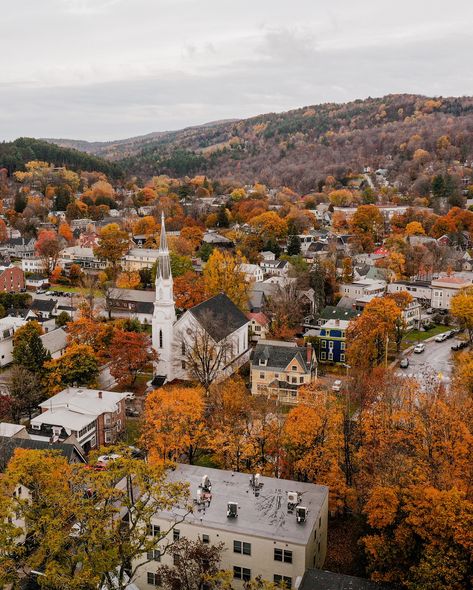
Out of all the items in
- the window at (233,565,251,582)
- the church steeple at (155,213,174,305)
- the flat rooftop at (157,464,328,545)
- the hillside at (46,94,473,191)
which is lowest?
the window at (233,565,251,582)

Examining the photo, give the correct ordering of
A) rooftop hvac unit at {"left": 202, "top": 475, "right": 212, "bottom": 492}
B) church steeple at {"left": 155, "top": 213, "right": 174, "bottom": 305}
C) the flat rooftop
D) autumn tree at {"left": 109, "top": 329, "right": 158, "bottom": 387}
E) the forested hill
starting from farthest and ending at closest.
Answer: the forested hill, church steeple at {"left": 155, "top": 213, "right": 174, "bottom": 305}, autumn tree at {"left": 109, "top": 329, "right": 158, "bottom": 387}, rooftop hvac unit at {"left": 202, "top": 475, "right": 212, "bottom": 492}, the flat rooftop


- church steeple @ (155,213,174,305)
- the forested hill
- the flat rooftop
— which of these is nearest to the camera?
the flat rooftop

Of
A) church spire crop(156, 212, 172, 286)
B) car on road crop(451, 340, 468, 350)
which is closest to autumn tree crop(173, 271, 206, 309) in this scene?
church spire crop(156, 212, 172, 286)

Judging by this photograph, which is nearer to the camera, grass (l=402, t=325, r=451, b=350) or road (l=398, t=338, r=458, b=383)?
road (l=398, t=338, r=458, b=383)

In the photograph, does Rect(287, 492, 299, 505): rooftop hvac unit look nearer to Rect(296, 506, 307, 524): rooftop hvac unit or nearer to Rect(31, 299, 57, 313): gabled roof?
Rect(296, 506, 307, 524): rooftop hvac unit

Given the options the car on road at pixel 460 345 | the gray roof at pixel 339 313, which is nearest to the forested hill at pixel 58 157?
the gray roof at pixel 339 313

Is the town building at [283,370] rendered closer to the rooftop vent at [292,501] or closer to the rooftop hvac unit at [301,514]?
the rooftop vent at [292,501]

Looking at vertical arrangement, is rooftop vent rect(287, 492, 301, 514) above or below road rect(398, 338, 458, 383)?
above

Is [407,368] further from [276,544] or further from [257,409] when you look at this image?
[276,544]
